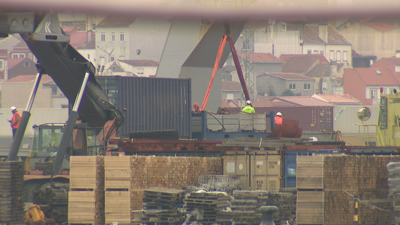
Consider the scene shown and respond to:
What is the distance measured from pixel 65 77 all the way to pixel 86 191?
5.09 m

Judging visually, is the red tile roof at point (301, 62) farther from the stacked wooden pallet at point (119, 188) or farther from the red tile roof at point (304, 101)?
the stacked wooden pallet at point (119, 188)

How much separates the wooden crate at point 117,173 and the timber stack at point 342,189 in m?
4.42

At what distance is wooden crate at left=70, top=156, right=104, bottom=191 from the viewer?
1440cm

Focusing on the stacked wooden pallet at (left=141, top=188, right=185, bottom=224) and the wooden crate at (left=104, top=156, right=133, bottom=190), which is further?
the wooden crate at (left=104, top=156, right=133, bottom=190)

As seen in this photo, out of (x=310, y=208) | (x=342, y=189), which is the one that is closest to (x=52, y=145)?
(x=310, y=208)

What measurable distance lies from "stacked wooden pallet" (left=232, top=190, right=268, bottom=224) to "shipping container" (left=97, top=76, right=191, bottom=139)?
35.5ft

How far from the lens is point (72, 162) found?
47.5ft

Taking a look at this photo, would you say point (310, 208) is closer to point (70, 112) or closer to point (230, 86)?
point (70, 112)

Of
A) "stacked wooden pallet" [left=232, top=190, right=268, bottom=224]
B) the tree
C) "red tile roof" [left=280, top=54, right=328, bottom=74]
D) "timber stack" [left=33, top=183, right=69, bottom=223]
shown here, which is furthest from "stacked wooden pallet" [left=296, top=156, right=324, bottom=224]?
"red tile roof" [left=280, top=54, right=328, bottom=74]

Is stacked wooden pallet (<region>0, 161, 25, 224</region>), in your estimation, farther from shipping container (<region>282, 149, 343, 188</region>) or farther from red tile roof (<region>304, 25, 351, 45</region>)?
red tile roof (<region>304, 25, 351, 45</region>)

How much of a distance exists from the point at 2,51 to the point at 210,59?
101400 mm

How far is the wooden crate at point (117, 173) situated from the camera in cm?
1432

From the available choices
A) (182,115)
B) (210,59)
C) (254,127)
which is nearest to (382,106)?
(254,127)

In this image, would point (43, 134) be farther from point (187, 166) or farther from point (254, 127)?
point (254, 127)
